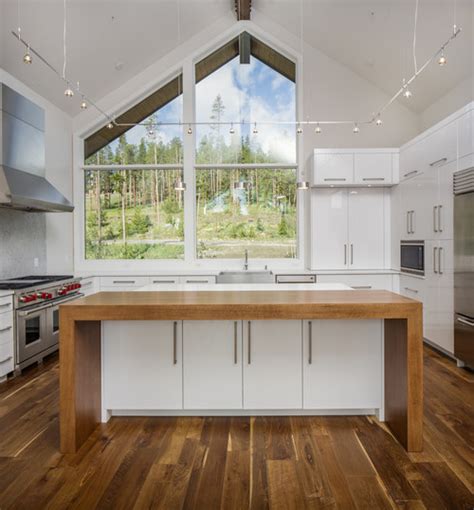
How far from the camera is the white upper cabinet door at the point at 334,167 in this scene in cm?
501

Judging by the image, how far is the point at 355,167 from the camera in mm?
5020

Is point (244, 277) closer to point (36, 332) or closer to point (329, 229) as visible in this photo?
point (329, 229)

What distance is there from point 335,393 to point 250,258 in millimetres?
3268

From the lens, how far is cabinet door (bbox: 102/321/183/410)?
103 inches

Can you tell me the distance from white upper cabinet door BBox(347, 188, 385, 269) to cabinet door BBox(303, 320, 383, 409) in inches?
107

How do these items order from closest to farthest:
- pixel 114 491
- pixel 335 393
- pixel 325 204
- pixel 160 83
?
pixel 114 491 < pixel 335 393 < pixel 325 204 < pixel 160 83

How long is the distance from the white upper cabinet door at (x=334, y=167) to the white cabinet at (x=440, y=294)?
1414mm

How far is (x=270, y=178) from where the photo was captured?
5.70m

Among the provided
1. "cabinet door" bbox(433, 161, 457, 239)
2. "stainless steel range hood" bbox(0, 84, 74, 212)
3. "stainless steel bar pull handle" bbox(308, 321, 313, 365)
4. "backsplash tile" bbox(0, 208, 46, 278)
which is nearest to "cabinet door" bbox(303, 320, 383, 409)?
"stainless steel bar pull handle" bbox(308, 321, 313, 365)

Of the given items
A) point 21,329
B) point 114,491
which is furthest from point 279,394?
point 21,329

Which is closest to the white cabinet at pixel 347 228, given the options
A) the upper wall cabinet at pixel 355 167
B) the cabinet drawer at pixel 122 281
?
the upper wall cabinet at pixel 355 167

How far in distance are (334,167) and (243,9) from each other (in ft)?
8.39

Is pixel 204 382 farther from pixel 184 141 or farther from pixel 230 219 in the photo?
pixel 184 141

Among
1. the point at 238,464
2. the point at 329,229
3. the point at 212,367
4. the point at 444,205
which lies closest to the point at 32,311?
the point at 212,367
